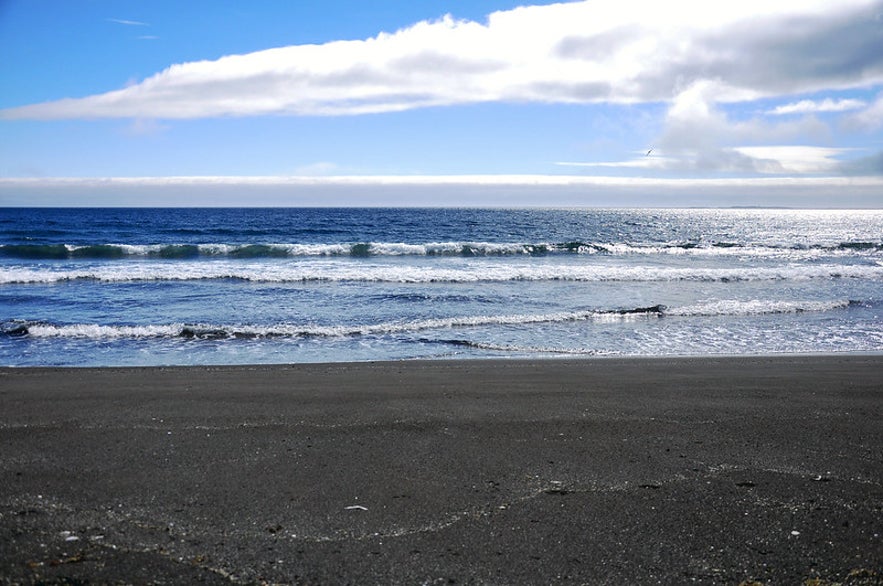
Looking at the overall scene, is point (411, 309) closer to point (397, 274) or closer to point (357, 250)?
point (397, 274)

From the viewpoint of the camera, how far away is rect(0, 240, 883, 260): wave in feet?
119

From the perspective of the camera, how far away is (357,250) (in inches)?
1523

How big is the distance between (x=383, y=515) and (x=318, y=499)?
491mm

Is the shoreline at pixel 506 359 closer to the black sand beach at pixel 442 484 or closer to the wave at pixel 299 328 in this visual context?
the wave at pixel 299 328

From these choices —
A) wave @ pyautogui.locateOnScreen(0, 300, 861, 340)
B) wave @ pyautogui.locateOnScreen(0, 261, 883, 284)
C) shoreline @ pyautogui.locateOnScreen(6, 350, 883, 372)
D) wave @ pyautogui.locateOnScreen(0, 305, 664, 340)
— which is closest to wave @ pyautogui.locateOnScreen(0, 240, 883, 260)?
wave @ pyautogui.locateOnScreen(0, 261, 883, 284)

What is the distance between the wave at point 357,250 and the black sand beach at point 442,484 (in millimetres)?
31019

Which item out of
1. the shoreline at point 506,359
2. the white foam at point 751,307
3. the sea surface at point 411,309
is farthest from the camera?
the white foam at point 751,307

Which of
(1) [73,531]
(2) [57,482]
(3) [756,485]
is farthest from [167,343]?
(3) [756,485]

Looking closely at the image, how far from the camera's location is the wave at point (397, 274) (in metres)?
23.8

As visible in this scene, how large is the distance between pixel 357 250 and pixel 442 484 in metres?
34.9

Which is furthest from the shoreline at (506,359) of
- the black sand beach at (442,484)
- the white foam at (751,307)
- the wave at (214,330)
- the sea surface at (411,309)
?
the white foam at (751,307)

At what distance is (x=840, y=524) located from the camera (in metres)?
3.81

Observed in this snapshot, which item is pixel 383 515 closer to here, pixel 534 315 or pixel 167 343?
pixel 167 343

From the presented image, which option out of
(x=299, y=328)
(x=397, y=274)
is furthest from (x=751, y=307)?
(x=397, y=274)
